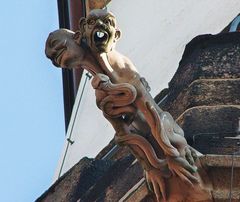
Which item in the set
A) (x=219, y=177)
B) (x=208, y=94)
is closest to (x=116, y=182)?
(x=208, y=94)

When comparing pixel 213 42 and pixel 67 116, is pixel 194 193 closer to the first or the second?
pixel 213 42

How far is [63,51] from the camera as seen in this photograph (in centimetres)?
1045

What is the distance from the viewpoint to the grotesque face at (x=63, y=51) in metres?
10.4

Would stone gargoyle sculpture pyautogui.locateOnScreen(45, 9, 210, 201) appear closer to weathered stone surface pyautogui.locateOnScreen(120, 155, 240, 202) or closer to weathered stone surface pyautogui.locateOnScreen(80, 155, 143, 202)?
weathered stone surface pyautogui.locateOnScreen(120, 155, 240, 202)

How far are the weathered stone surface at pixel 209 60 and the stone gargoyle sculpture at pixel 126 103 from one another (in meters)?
1.02

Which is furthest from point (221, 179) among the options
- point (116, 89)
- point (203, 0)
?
point (203, 0)

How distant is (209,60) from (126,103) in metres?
1.40

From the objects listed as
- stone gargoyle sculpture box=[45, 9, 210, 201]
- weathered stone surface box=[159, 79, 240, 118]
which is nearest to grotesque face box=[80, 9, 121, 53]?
stone gargoyle sculpture box=[45, 9, 210, 201]

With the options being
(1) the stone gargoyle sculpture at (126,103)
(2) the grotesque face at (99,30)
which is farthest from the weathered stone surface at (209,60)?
(2) the grotesque face at (99,30)

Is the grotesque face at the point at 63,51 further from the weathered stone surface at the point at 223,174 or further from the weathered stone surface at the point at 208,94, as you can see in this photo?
the weathered stone surface at the point at 208,94

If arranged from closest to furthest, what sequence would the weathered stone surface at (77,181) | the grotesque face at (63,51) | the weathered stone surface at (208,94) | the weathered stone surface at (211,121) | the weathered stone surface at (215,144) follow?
1. the grotesque face at (63,51)
2. the weathered stone surface at (215,144)
3. the weathered stone surface at (211,121)
4. the weathered stone surface at (208,94)
5. the weathered stone surface at (77,181)

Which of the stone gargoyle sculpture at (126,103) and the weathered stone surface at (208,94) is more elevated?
the stone gargoyle sculpture at (126,103)

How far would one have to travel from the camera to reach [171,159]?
1038 centimetres

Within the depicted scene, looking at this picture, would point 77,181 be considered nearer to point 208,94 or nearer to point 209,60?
point 209,60
